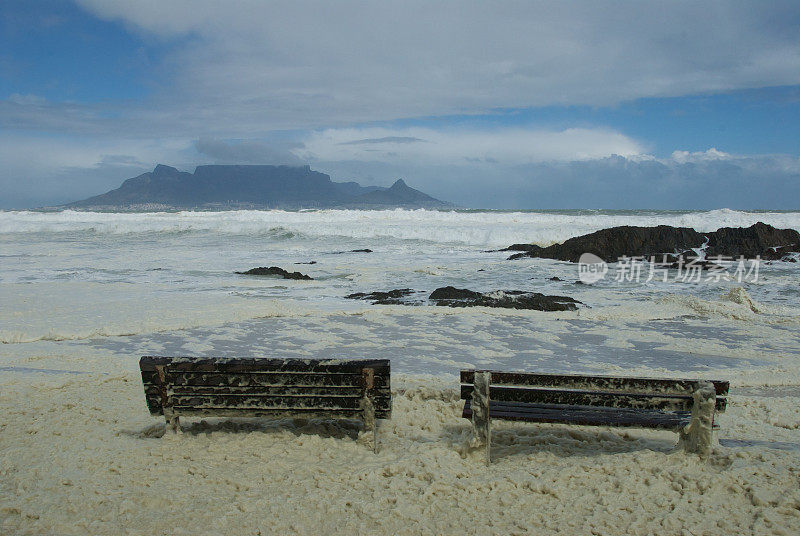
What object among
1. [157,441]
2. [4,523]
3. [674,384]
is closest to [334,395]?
[157,441]

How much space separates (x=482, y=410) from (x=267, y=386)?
62.0 inches

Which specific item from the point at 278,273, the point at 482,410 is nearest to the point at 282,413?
the point at 482,410

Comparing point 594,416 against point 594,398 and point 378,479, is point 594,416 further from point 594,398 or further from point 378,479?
point 378,479

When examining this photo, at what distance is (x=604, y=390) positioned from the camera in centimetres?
403

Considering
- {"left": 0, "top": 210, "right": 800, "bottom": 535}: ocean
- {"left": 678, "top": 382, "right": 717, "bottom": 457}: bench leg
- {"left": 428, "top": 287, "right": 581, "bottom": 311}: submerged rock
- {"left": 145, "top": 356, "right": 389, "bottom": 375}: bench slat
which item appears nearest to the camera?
{"left": 0, "top": 210, "right": 800, "bottom": 535}: ocean

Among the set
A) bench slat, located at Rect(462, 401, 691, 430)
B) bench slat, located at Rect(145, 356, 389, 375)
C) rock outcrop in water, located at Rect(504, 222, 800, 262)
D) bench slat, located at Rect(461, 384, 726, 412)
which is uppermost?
rock outcrop in water, located at Rect(504, 222, 800, 262)

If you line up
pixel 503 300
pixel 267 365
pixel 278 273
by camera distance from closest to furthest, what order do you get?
pixel 267 365 < pixel 503 300 < pixel 278 273

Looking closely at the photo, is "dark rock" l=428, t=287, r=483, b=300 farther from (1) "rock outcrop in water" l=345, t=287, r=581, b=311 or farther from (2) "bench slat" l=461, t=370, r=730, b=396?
(2) "bench slat" l=461, t=370, r=730, b=396

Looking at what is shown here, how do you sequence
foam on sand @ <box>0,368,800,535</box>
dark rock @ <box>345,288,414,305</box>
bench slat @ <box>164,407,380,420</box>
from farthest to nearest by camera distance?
dark rock @ <box>345,288,414,305</box>, bench slat @ <box>164,407,380,420</box>, foam on sand @ <box>0,368,800,535</box>

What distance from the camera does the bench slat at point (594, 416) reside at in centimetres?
401

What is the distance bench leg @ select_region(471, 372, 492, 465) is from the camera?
4062 mm

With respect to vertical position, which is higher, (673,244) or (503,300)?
(673,244)

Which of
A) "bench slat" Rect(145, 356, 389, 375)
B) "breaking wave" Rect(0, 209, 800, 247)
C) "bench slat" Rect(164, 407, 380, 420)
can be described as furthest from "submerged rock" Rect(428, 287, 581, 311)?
"breaking wave" Rect(0, 209, 800, 247)

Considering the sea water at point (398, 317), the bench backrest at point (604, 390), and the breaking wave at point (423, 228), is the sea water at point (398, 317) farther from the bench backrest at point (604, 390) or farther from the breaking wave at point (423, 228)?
the breaking wave at point (423, 228)
